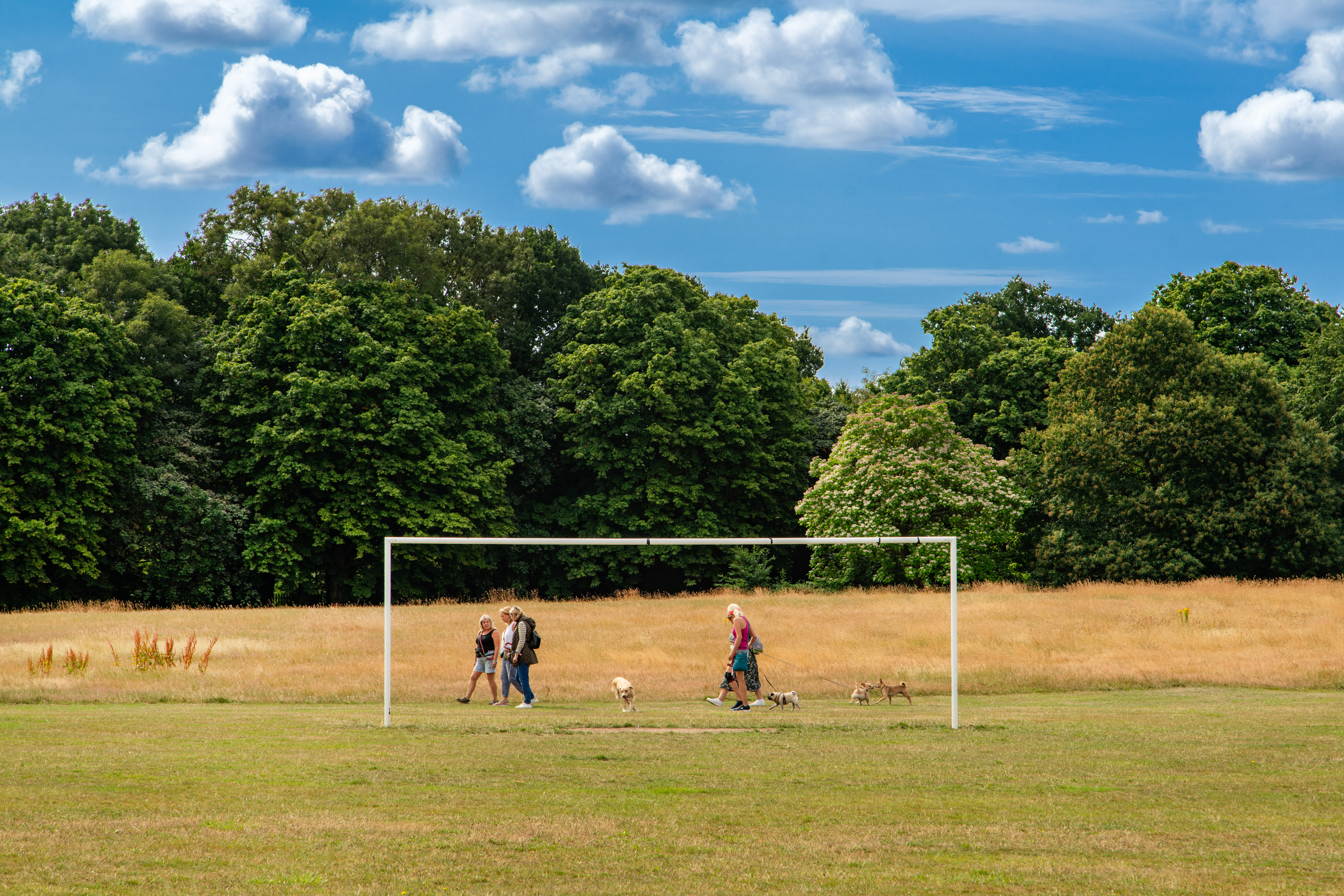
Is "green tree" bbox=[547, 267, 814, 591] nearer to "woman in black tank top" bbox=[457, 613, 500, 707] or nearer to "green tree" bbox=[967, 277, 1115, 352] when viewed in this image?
"green tree" bbox=[967, 277, 1115, 352]

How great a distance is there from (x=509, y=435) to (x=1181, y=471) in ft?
100.0

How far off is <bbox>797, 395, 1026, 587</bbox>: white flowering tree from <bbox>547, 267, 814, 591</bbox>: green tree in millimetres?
4920

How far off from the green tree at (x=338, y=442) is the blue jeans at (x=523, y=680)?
28593mm

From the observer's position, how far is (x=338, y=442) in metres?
49.8

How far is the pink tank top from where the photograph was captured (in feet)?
68.1

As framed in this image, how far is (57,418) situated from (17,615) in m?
9.89

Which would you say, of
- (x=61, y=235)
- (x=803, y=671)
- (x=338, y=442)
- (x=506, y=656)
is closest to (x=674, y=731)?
(x=506, y=656)

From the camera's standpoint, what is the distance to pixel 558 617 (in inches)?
1292

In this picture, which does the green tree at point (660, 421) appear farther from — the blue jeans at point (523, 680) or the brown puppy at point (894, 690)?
the blue jeans at point (523, 680)

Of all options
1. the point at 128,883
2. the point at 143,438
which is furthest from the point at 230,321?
the point at 128,883

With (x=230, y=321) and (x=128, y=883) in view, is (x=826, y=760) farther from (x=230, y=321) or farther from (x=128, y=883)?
(x=230, y=321)

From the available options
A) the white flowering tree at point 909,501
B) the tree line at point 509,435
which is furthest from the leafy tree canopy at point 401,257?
the white flowering tree at point 909,501

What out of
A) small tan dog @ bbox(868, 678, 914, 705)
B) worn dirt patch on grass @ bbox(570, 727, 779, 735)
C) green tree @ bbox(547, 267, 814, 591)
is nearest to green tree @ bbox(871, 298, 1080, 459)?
green tree @ bbox(547, 267, 814, 591)

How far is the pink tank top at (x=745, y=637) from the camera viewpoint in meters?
20.8
